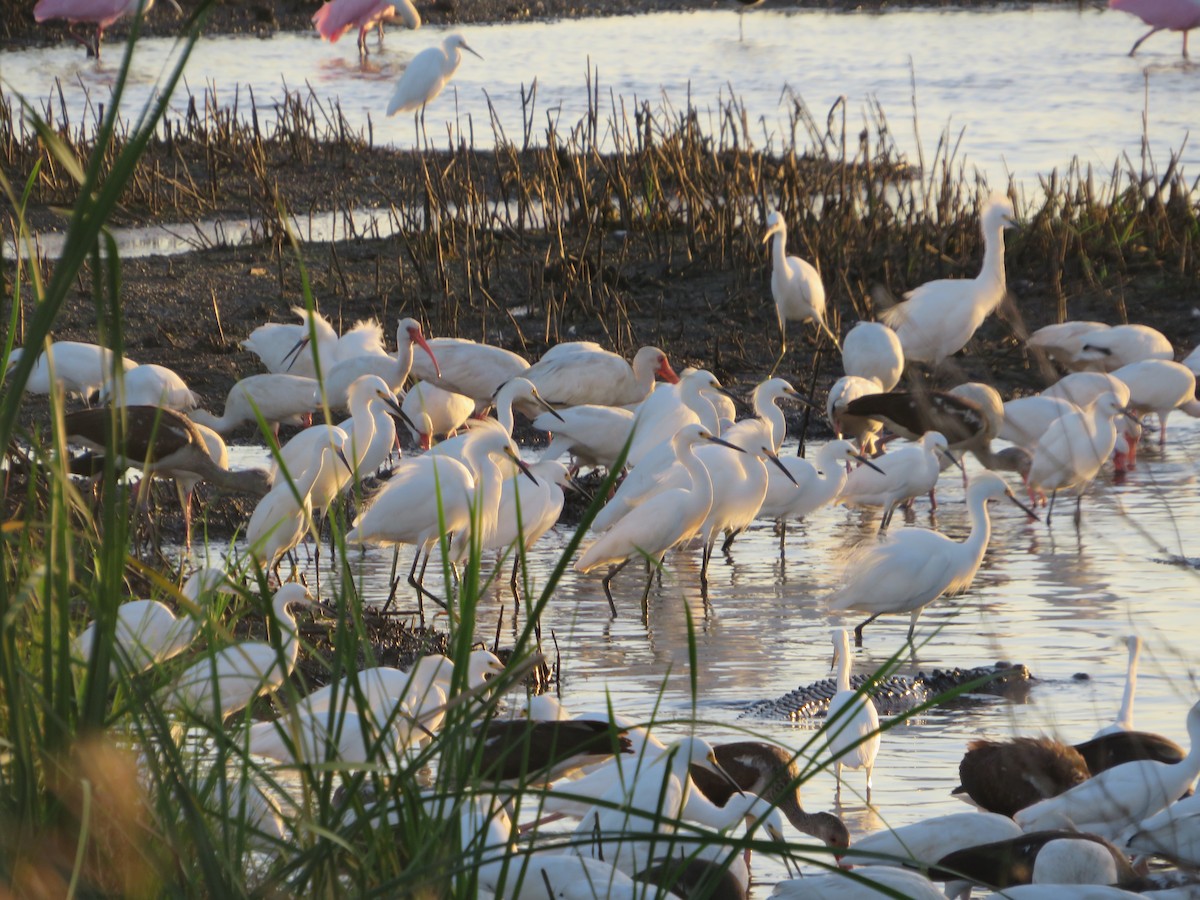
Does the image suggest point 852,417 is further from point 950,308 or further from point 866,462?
point 950,308

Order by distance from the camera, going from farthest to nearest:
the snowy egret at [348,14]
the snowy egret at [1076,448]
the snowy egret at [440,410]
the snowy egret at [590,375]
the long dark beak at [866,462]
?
the snowy egret at [348,14] < the snowy egret at [590,375] < the snowy egret at [440,410] < the long dark beak at [866,462] < the snowy egret at [1076,448]

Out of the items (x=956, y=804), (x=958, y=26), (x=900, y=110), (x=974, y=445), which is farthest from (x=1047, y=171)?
(x=958, y=26)

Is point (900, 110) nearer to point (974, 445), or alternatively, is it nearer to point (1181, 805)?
point (974, 445)

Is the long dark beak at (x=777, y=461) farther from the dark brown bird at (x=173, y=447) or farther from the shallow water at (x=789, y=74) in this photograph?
the shallow water at (x=789, y=74)

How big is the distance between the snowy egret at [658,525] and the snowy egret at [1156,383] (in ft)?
9.00

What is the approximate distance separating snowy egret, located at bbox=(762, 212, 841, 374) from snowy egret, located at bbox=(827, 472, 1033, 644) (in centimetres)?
315

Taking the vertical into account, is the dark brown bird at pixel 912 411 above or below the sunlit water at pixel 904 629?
above

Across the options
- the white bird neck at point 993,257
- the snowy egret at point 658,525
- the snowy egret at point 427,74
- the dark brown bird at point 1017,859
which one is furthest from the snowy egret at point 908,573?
the snowy egret at point 427,74

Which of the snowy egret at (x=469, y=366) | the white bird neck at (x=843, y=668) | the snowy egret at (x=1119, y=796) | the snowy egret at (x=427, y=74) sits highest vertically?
the snowy egret at (x=427, y=74)

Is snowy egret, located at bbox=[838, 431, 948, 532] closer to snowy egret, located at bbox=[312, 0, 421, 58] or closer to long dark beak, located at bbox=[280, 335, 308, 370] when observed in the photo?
long dark beak, located at bbox=[280, 335, 308, 370]

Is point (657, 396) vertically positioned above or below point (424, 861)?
below

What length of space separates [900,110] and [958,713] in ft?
45.4

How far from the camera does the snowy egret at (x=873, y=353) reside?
8.77 metres

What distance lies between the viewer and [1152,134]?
1631cm
